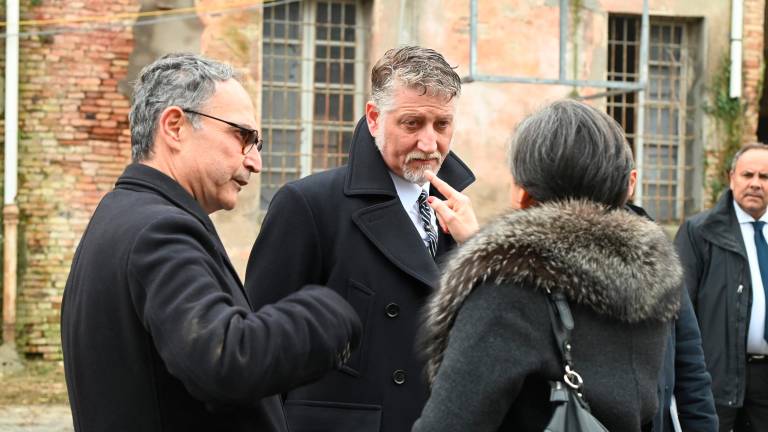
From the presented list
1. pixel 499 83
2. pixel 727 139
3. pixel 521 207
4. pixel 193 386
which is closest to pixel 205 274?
pixel 193 386

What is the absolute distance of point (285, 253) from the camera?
142 inches

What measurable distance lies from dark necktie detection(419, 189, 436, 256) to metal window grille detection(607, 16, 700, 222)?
9.22 m

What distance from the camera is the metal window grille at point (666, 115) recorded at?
12797 millimetres

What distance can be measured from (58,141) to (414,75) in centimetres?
815

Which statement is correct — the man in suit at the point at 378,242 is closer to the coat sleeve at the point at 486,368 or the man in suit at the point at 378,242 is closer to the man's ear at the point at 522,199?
the man's ear at the point at 522,199

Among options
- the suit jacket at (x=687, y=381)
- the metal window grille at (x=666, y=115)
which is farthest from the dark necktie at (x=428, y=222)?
the metal window grille at (x=666, y=115)

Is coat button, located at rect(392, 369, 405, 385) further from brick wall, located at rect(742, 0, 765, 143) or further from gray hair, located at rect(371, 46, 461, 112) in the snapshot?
brick wall, located at rect(742, 0, 765, 143)

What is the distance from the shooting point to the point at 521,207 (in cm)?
271

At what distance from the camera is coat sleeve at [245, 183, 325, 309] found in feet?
11.9

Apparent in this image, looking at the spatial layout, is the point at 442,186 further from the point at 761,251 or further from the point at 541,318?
the point at 761,251

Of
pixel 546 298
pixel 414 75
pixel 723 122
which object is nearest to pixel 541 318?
pixel 546 298

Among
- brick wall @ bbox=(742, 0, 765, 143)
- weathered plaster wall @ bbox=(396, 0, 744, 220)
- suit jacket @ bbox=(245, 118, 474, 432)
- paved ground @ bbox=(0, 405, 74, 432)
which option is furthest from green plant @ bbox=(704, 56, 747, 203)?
suit jacket @ bbox=(245, 118, 474, 432)

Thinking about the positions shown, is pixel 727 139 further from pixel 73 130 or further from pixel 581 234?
pixel 581 234

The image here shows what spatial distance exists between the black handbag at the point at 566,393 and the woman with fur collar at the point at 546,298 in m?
0.02
